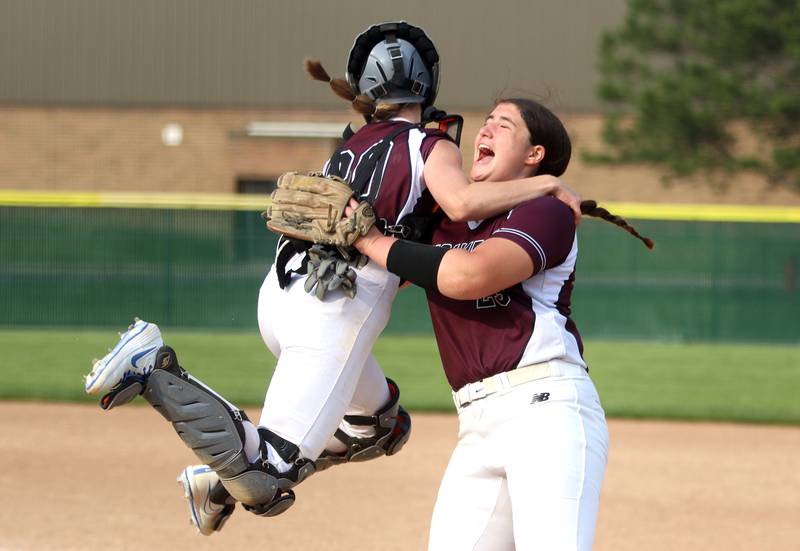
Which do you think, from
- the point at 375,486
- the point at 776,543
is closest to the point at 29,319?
the point at 375,486

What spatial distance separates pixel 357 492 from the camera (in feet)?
21.0

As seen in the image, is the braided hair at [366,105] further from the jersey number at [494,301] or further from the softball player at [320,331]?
the jersey number at [494,301]

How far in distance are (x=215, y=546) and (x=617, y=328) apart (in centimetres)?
899

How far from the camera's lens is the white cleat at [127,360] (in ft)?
9.96

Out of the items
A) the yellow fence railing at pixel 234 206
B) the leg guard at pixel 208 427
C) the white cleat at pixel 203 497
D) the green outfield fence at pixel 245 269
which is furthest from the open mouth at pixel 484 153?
the yellow fence railing at pixel 234 206

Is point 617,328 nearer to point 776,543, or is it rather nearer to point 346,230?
point 776,543

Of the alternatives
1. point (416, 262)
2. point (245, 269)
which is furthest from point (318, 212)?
point (245, 269)

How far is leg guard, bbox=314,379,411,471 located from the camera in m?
3.88

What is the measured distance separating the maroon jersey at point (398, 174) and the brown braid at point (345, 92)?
17 centimetres

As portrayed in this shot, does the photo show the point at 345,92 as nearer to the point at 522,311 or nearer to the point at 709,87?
the point at 522,311

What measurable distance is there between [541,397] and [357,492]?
3.62 m

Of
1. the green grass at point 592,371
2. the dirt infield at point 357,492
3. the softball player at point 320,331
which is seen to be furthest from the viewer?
the green grass at point 592,371

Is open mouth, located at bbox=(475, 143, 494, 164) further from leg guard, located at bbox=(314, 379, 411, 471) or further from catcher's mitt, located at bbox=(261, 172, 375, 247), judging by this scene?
leg guard, located at bbox=(314, 379, 411, 471)

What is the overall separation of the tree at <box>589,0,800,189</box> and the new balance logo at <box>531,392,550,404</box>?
2002 centimetres
